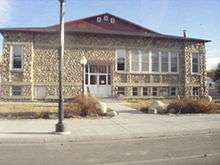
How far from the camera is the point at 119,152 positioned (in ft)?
33.8

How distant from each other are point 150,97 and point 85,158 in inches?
1033

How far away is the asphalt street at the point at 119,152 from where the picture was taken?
8.93m

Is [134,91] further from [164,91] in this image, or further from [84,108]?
[84,108]

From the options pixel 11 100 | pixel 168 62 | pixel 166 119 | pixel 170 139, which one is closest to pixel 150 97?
pixel 168 62

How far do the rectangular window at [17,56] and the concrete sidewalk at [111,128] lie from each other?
15561mm

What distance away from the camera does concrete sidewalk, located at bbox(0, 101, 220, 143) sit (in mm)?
13109

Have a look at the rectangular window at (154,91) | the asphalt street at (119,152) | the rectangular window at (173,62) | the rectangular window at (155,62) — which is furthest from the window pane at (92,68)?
the asphalt street at (119,152)

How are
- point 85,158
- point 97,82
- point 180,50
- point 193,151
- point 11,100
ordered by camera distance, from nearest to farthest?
point 85,158, point 193,151, point 11,100, point 97,82, point 180,50

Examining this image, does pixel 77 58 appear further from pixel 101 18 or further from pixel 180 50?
pixel 180 50

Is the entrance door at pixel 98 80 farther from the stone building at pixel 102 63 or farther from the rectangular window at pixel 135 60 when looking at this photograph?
the rectangular window at pixel 135 60

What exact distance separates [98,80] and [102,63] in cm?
165

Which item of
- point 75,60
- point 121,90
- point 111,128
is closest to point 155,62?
point 121,90

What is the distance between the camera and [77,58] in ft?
109

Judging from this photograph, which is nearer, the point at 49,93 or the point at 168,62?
the point at 49,93
